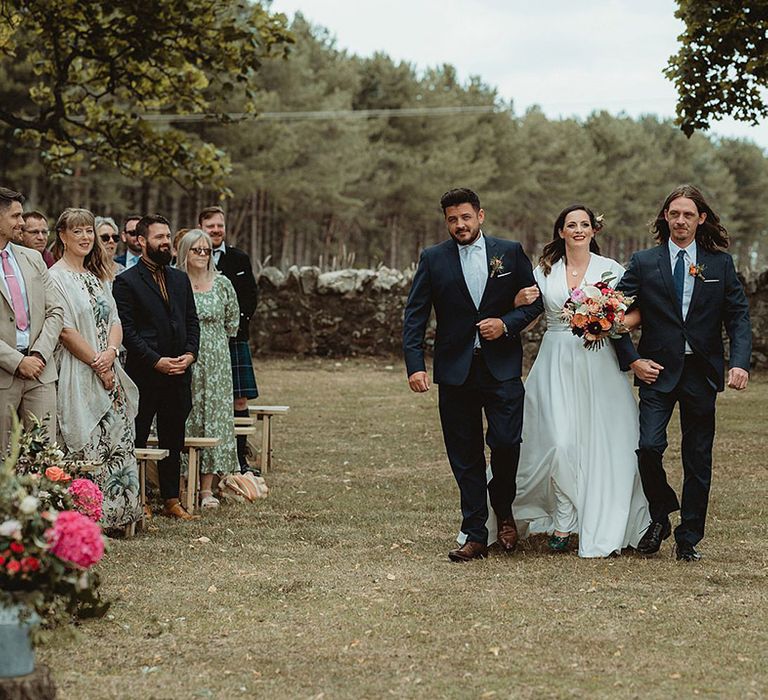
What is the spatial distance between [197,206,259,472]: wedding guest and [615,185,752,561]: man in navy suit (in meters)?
4.14

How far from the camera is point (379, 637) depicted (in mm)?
5551

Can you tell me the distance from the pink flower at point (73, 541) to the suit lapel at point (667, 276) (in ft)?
13.9

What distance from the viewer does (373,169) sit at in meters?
57.4

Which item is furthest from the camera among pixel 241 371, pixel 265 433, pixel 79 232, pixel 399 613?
pixel 265 433

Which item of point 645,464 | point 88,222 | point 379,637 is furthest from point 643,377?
point 88,222

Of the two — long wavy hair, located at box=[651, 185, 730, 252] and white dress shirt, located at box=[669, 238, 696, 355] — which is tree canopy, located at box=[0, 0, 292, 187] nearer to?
long wavy hair, located at box=[651, 185, 730, 252]

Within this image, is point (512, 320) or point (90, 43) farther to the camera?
point (90, 43)

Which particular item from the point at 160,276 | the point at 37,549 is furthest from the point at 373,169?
the point at 37,549

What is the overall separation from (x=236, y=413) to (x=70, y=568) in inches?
259

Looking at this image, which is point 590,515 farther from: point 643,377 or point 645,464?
point 643,377

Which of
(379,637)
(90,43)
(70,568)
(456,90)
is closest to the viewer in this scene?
(70,568)

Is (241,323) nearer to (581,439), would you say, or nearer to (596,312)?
(581,439)

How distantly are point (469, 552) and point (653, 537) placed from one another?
1.15m

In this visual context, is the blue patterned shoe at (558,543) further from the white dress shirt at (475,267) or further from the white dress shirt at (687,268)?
the white dress shirt at (475,267)
